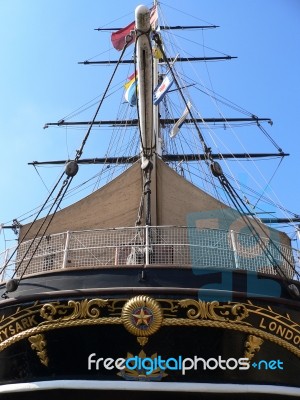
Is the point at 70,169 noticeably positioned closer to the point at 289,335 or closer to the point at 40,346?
the point at 40,346

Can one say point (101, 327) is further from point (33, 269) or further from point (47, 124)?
point (47, 124)

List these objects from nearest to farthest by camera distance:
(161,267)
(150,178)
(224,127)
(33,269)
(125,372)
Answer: (125,372)
(161,267)
(33,269)
(150,178)
(224,127)

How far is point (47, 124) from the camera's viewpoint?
2284cm

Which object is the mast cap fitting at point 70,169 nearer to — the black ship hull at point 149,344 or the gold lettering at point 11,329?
the black ship hull at point 149,344

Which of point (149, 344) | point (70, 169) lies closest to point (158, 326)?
point (149, 344)

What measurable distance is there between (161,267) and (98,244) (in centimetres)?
161

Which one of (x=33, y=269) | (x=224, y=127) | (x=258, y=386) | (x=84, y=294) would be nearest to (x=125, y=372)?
(x=84, y=294)

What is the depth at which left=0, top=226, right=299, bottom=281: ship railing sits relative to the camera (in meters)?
7.72

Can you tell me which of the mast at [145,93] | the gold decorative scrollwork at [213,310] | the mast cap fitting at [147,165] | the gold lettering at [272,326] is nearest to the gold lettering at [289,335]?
the gold lettering at [272,326]

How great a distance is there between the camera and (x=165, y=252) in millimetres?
8031

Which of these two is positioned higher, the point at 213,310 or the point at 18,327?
the point at 213,310

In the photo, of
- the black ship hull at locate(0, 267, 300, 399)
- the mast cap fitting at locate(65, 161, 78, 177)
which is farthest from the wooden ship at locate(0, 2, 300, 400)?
the mast cap fitting at locate(65, 161, 78, 177)

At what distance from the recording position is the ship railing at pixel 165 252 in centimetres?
772

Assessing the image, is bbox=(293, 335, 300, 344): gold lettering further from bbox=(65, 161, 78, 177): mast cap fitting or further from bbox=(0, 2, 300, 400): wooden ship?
bbox=(65, 161, 78, 177): mast cap fitting
